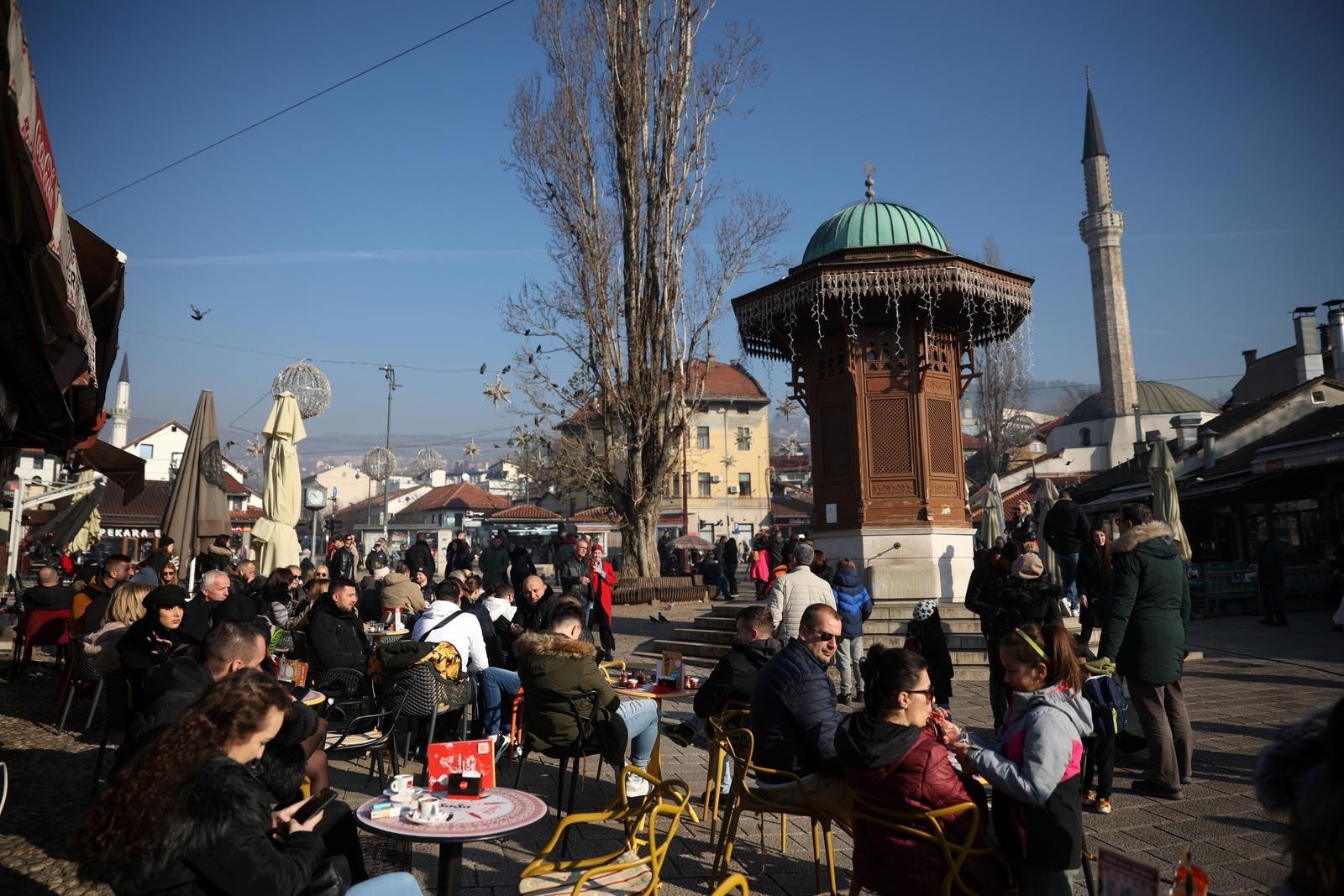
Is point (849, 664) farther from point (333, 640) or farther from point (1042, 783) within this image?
point (1042, 783)

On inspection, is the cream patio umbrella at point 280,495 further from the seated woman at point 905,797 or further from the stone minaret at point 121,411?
the stone minaret at point 121,411

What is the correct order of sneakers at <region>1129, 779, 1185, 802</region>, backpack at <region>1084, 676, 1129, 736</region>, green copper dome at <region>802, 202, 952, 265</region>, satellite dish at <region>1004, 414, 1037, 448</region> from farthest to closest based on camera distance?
satellite dish at <region>1004, 414, 1037, 448</region>
green copper dome at <region>802, 202, 952, 265</region>
sneakers at <region>1129, 779, 1185, 802</region>
backpack at <region>1084, 676, 1129, 736</region>

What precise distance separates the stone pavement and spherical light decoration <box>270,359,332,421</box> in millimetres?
8682

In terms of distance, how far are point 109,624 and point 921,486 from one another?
1059cm

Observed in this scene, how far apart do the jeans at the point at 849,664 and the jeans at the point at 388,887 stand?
Answer: 22.4 ft

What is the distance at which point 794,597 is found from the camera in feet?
29.1

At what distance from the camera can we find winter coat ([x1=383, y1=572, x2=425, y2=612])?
10.2 metres

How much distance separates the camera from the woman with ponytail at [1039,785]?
350 centimetres

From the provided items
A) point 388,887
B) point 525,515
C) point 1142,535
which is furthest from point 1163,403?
point 388,887

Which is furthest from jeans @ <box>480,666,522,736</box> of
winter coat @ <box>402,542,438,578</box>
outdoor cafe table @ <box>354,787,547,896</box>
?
winter coat @ <box>402,542,438,578</box>

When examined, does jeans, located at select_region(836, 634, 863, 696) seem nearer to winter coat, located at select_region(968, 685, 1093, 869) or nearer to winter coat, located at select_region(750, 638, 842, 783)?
winter coat, located at select_region(750, 638, 842, 783)

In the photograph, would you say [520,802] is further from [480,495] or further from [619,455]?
[480,495]

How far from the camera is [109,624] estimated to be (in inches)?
287

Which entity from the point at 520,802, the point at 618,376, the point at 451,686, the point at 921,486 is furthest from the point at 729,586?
the point at 520,802
